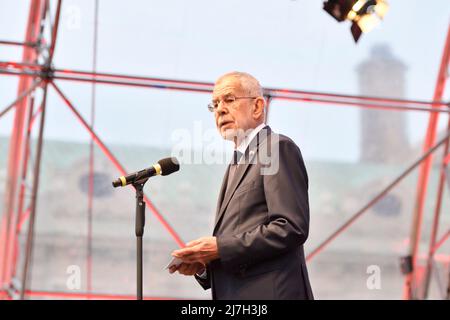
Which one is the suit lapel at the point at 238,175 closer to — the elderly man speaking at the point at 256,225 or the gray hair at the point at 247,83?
the elderly man speaking at the point at 256,225

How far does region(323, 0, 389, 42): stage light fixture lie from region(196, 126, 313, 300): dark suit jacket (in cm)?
176

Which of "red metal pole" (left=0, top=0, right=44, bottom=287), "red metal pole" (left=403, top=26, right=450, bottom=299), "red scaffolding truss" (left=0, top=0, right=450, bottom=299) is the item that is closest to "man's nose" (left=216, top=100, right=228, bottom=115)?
"red scaffolding truss" (left=0, top=0, right=450, bottom=299)

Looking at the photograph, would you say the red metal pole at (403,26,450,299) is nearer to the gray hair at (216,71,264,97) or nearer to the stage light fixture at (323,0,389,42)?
the stage light fixture at (323,0,389,42)

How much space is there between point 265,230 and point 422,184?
424cm

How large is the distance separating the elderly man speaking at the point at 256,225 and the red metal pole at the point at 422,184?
3.84 meters

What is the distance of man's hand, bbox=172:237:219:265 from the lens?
1825 mm

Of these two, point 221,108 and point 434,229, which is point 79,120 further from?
point 221,108

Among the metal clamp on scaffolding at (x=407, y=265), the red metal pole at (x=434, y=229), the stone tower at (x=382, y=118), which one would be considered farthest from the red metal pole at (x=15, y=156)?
the stone tower at (x=382, y=118)

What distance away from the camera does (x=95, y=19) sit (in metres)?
5.95

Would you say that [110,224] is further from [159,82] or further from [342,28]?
[342,28]

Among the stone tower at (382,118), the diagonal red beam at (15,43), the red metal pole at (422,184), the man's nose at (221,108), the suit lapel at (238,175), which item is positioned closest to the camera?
the suit lapel at (238,175)

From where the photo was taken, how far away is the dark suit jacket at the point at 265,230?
181cm

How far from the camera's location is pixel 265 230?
181 cm
